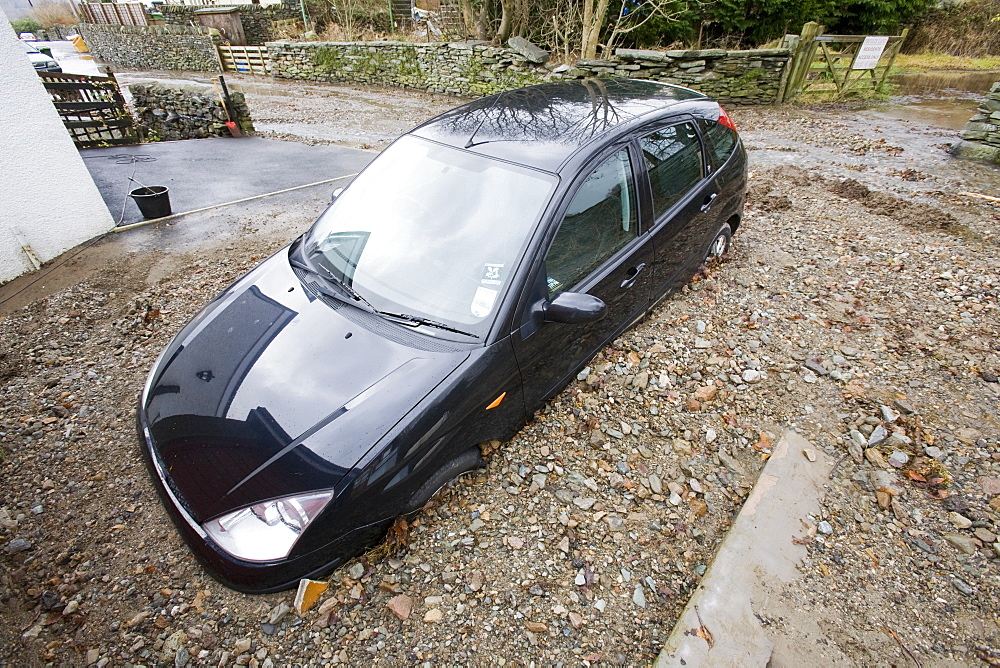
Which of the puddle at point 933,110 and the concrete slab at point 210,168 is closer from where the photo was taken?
the concrete slab at point 210,168

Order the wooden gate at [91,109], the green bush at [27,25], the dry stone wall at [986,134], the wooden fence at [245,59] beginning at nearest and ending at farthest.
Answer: the dry stone wall at [986,134]
the wooden gate at [91,109]
the wooden fence at [245,59]
the green bush at [27,25]

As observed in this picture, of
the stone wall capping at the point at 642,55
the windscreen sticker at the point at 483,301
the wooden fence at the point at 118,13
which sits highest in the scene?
the wooden fence at the point at 118,13

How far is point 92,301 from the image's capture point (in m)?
4.25

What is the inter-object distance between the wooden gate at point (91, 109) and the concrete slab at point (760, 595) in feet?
37.4

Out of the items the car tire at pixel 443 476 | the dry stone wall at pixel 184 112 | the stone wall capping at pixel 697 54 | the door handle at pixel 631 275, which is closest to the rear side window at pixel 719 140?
the door handle at pixel 631 275

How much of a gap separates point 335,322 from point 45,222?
4426 mm

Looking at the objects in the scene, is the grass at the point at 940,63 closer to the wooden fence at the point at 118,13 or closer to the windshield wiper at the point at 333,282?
the windshield wiper at the point at 333,282

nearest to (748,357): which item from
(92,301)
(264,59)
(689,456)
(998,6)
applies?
(689,456)

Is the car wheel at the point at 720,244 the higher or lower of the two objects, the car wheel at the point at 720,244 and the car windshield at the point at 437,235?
the lower

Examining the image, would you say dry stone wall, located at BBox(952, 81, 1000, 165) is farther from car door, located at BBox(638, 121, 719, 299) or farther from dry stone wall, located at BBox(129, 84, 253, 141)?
dry stone wall, located at BBox(129, 84, 253, 141)

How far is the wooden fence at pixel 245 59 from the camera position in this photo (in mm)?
20250

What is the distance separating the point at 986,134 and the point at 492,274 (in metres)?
9.21

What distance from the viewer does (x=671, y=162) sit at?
11.2 ft

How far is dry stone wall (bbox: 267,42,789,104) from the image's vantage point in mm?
11000
